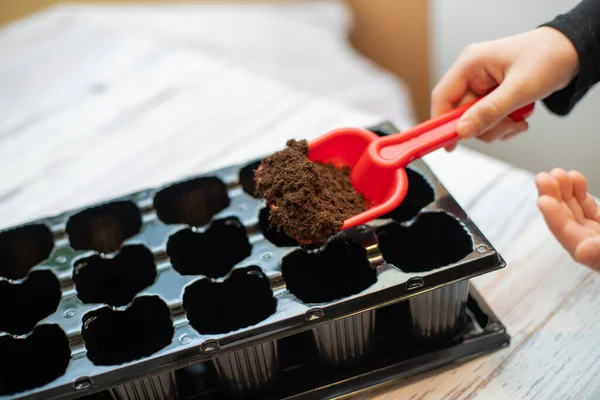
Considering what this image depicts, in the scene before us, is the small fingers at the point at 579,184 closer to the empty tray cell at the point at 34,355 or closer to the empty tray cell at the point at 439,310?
the empty tray cell at the point at 439,310

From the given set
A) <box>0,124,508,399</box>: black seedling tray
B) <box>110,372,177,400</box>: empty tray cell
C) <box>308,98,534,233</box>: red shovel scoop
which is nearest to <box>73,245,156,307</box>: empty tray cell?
<box>0,124,508,399</box>: black seedling tray

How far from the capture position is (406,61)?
166 centimetres

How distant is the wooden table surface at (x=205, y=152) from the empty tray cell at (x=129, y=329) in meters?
0.24

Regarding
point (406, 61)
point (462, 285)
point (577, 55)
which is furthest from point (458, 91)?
point (406, 61)

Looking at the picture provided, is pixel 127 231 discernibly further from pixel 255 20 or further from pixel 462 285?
pixel 255 20

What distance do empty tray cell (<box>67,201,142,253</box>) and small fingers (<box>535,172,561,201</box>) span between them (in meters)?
0.44

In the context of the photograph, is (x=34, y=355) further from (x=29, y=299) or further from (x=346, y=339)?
(x=346, y=339)

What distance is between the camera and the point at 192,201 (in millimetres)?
731

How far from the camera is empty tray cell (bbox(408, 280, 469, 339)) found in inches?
23.2

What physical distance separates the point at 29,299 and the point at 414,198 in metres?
0.45

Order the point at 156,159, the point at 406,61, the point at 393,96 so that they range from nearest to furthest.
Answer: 1. the point at 156,159
2. the point at 393,96
3. the point at 406,61

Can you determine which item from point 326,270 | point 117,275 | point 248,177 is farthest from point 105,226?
point 326,270

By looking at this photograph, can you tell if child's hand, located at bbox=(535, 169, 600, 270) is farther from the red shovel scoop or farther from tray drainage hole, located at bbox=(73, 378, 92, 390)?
tray drainage hole, located at bbox=(73, 378, 92, 390)

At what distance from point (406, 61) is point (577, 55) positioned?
103 centimetres
